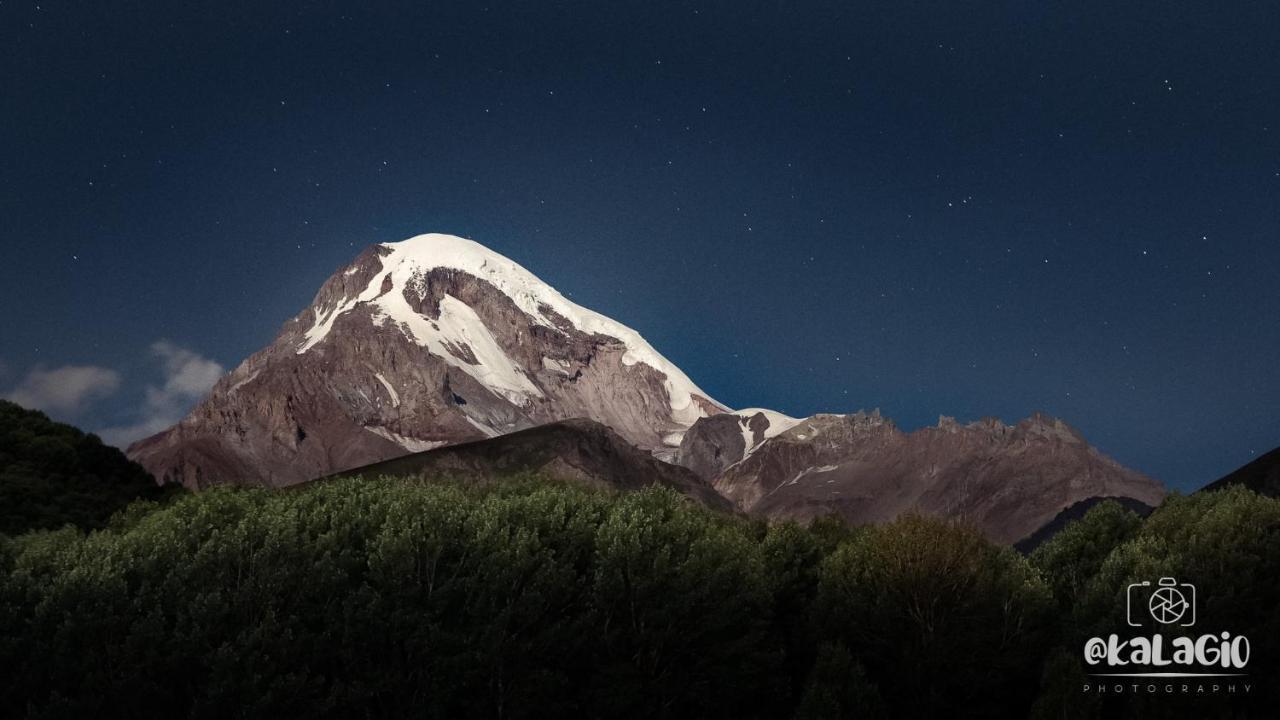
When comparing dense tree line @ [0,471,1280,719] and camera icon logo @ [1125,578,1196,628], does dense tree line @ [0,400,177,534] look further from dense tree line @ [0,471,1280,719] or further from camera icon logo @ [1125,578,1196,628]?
camera icon logo @ [1125,578,1196,628]

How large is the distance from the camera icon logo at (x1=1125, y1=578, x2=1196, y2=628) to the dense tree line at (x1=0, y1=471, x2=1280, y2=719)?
899mm

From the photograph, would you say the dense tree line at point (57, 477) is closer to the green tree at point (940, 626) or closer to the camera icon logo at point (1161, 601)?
the green tree at point (940, 626)

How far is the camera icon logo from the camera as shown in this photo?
204 feet

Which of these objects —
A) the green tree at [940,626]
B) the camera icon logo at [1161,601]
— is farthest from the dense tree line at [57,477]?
the camera icon logo at [1161,601]

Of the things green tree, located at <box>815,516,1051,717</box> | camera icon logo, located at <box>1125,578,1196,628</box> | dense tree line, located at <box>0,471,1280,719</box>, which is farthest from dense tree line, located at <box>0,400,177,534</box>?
camera icon logo, located at <box>1125,578,1196,628</box>

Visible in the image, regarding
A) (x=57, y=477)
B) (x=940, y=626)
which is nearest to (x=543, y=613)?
(x=940, y=626)

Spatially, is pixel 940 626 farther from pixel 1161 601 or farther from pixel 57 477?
pixel 57 477

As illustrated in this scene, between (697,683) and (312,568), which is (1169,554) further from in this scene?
(312,568)

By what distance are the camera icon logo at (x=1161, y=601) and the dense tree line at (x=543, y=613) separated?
35.4 inches

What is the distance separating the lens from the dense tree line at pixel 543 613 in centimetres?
5525

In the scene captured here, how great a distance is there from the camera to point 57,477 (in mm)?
99938

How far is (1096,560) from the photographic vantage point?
257 ft

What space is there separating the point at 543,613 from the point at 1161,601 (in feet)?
120

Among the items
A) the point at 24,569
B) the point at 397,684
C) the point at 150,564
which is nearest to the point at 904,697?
the point at 397,684
